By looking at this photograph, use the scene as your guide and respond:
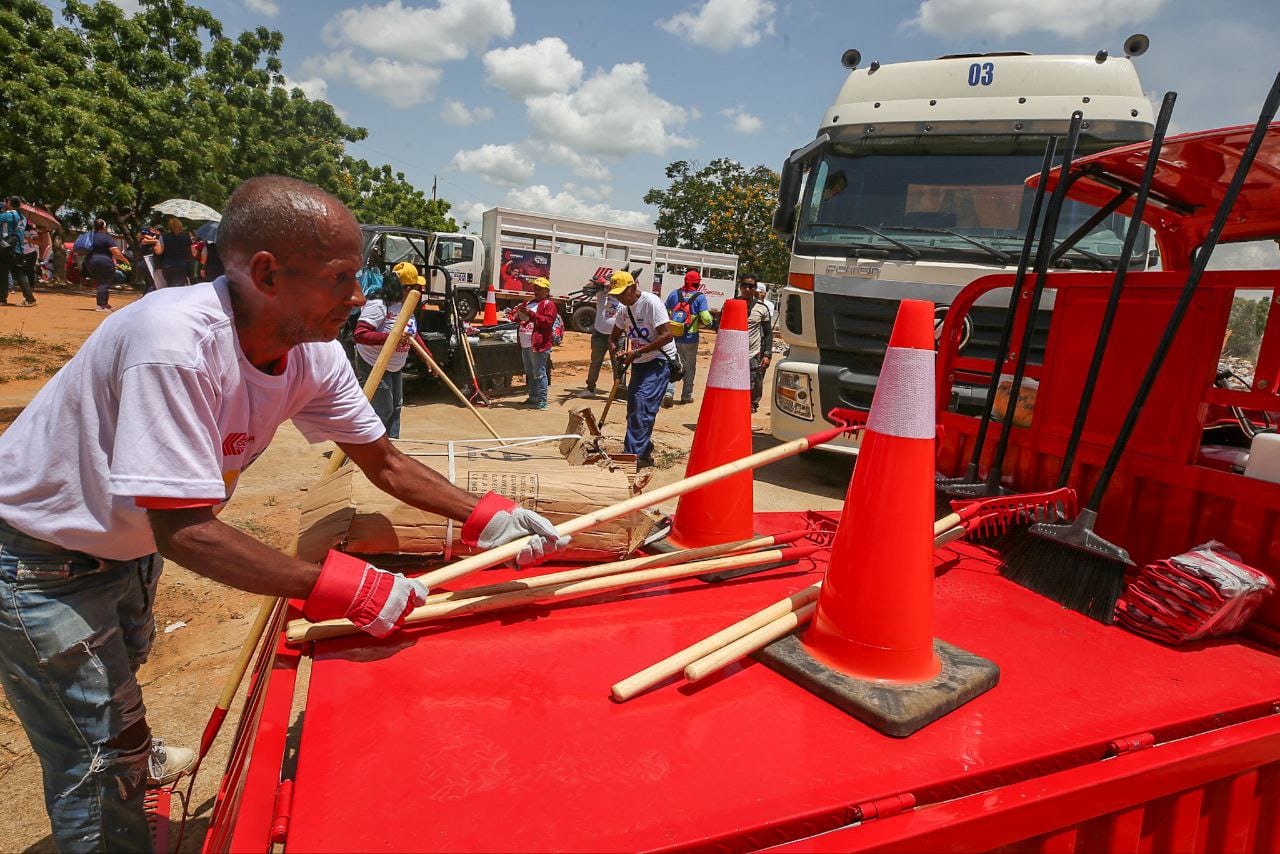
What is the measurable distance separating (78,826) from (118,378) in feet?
3.77

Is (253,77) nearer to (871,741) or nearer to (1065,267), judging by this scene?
(1065,267)

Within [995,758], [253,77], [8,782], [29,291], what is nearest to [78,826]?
[8,782]

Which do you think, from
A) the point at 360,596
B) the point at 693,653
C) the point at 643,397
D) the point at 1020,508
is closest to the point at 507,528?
the point at 360,596

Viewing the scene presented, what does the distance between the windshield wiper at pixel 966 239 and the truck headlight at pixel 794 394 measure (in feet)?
4.71

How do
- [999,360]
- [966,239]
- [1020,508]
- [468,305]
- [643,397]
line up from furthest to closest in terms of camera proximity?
[468,305], [643,397], [966,239], [999,360], [1020,508]

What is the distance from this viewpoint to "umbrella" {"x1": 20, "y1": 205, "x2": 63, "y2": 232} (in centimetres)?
1820

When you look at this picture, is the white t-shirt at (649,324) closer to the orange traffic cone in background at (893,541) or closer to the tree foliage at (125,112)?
the orange traffic cone in background at (893,541)

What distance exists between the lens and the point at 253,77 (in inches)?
1049

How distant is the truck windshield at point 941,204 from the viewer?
5.43m

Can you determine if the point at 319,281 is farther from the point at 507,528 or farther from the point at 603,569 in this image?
the point at 603,569

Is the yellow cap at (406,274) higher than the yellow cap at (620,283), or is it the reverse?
the yellow cap at (620,283)

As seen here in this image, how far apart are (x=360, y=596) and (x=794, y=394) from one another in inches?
207

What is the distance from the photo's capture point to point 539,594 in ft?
6.97

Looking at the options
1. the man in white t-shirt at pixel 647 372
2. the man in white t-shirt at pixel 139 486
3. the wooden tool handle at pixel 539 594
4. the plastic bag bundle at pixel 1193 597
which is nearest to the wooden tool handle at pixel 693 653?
the wooden tool handle at pixel 539 594
